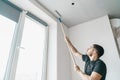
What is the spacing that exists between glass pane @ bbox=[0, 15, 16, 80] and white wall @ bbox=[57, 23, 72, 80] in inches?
31.9

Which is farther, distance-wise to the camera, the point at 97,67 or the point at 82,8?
the point at 82,8

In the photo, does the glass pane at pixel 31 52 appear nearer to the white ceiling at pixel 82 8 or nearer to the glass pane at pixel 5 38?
the glass pane at pixel 5 38

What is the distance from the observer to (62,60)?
2068mm

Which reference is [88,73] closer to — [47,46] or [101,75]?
[101,75]

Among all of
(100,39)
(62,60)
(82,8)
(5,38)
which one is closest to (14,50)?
(5,38)

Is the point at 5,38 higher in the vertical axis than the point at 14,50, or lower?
higher

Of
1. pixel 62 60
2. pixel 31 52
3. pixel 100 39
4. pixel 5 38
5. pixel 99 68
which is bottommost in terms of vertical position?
pixel 99 68

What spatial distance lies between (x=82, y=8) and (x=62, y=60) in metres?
0.99

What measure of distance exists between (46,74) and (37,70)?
165 mm

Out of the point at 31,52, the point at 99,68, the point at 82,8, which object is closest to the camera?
the point at 99,68

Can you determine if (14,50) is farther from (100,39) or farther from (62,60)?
(100,39)

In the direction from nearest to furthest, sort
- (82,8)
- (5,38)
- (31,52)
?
(5,38) → (31,52) → (82,8)

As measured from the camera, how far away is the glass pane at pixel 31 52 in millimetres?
1646

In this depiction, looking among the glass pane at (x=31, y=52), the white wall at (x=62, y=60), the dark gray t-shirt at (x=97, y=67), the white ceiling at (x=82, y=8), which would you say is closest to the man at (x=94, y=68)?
the dark gray t-shirt at (x=97, y=67)
